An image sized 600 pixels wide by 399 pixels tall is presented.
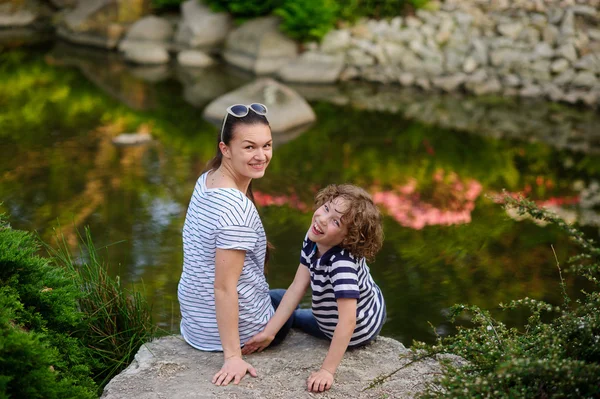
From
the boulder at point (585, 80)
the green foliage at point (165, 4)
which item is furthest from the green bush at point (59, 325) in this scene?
the green foliage at point (165, 4)

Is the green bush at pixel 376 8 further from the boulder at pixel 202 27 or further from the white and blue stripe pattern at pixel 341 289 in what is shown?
the white and blue stripe pattern at pixel 341 289

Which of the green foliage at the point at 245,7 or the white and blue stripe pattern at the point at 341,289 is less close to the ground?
the white and blue stripe pattern at the point at 341,289

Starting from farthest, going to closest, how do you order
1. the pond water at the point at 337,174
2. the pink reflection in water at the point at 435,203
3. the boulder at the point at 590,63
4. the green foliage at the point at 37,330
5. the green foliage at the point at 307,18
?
1. the green foliage at the point at 307,18
2. the boulder at the point at 590,63
3. the pink reflection in water at the point at 435,203
4. the pond water at the point at 337,174
5. the green foliage at the point at 37,330

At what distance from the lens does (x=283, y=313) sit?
3000 millimetres

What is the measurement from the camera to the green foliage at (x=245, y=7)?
11.5 metres

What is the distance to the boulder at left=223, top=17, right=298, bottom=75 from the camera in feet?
35.8

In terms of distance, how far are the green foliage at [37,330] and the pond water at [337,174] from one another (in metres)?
0.83

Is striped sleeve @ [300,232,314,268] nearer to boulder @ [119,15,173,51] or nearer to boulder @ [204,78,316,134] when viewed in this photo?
boulder @ [204,78,316,134]

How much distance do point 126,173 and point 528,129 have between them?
481 centimetres

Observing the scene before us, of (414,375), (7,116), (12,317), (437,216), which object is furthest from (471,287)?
(7,116)

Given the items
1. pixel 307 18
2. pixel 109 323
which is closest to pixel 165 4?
pixel 307 18

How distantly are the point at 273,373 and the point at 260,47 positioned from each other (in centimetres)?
876

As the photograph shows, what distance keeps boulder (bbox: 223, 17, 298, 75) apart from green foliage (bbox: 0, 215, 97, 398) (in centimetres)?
821

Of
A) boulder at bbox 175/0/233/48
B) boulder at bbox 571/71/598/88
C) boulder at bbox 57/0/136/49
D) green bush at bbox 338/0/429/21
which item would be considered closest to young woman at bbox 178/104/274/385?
boulder at bbox 571/71/598/88
